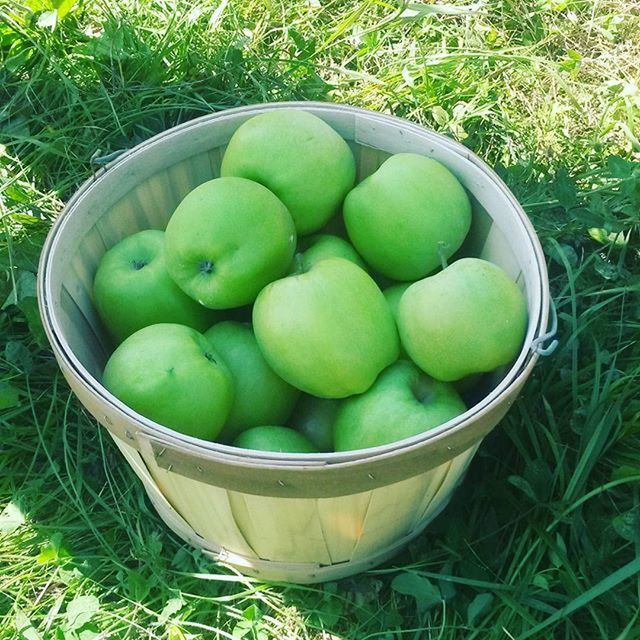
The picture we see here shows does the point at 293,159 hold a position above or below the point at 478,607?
above

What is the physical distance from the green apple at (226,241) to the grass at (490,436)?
598mm

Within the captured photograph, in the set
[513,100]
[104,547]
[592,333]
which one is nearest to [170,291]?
[104,547]

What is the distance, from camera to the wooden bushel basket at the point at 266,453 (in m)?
1.11

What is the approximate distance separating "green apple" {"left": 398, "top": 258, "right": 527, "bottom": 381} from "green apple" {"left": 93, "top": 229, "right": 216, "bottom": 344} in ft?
1.53

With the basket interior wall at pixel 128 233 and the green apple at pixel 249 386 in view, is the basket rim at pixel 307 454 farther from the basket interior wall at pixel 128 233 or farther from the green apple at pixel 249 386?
the green apple at pixel 249 386

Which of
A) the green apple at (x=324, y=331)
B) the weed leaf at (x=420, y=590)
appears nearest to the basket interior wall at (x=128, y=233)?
the green apple at (x=324, y=331)

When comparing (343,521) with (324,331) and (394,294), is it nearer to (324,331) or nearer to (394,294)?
(324,331)

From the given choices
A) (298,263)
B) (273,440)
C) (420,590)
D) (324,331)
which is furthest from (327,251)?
(420,590)

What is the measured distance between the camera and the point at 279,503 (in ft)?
3.99

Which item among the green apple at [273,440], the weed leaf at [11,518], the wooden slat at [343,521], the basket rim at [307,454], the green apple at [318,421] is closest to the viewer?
the basket rim at [307,454]

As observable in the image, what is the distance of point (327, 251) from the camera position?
5.05 feet

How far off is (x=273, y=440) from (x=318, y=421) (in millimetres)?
146

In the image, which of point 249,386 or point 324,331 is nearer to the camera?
point 324,331

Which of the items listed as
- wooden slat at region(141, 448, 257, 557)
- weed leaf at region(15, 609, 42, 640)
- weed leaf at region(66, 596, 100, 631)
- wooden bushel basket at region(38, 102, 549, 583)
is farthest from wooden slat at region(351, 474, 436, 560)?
weed leaf at region(15, 609, 42, 640)
